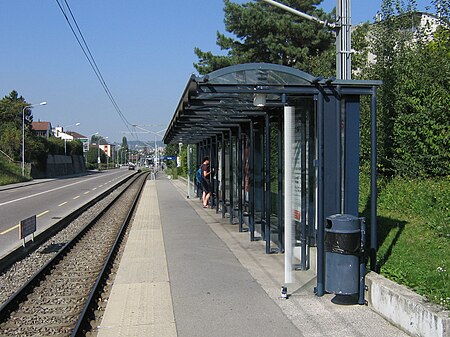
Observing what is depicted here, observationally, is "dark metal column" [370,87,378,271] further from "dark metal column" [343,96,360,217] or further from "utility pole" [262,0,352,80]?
"utility pole" [262,0,352,80]

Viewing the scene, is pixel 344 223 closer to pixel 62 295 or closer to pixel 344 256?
pixel 344 256

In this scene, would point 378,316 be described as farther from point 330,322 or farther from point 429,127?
point 429,127

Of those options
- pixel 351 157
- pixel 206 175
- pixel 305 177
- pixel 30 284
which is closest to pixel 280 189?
pixel 305 177

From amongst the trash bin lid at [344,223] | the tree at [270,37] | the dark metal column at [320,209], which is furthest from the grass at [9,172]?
the trash bin lid at [344,223]

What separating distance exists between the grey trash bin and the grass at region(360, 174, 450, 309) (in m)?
0.52

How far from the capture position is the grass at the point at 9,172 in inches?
1916

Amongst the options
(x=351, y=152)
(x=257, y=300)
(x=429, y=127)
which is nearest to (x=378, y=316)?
(x=257, y=300)

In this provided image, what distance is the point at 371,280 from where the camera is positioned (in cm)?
647

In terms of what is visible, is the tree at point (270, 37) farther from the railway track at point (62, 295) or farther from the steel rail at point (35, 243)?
the railway track at point (62, 295)

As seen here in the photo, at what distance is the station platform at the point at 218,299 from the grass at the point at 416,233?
2.21 feet

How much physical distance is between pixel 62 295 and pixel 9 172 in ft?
155

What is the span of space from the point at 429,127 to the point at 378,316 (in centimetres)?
777

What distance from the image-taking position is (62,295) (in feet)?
26.8

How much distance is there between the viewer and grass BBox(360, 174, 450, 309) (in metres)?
6.34
